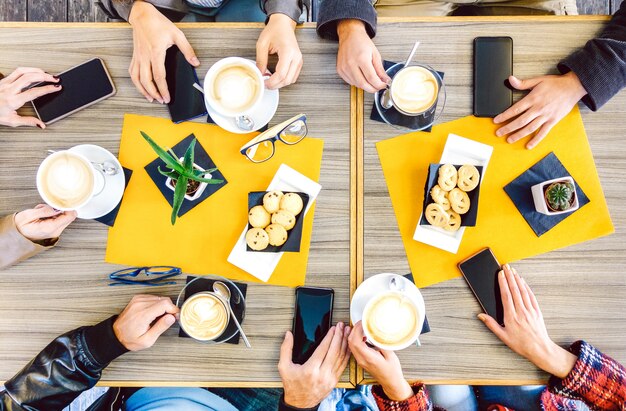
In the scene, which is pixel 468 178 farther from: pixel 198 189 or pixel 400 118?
pixel 198 189

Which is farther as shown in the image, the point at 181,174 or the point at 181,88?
the point at 181,88

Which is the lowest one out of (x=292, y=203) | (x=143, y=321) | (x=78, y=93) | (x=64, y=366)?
(x=64, y=366)

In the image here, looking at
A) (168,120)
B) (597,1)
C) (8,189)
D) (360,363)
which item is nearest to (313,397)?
(360,363)

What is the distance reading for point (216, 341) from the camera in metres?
1.11

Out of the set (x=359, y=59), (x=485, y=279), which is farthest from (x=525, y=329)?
(x=359, y=59)

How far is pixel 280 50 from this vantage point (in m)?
1.10

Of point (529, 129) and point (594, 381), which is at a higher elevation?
point (529, 129)

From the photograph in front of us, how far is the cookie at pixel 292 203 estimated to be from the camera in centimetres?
110

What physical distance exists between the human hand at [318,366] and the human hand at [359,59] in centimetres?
59

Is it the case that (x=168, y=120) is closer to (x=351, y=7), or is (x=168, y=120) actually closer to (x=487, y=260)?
(x=351, y=7)

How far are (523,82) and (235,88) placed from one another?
0.70 meters

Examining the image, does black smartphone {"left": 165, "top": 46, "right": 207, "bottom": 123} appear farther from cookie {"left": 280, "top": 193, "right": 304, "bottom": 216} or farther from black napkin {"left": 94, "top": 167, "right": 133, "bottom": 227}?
cookie {"left": 280, "top": 193, "right": 304, "bottom": 216}

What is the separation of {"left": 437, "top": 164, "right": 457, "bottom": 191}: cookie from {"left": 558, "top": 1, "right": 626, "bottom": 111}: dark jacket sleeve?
38 centimetres

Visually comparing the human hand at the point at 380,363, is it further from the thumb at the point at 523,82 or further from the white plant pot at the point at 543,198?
the thumb at the point at 523,82
